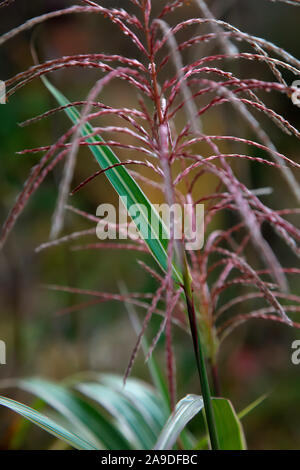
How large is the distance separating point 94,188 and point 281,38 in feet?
3.34

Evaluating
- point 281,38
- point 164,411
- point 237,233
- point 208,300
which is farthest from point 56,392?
point 281,38

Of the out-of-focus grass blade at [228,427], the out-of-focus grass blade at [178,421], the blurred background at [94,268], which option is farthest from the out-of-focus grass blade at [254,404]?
the blurred background at [94,268]

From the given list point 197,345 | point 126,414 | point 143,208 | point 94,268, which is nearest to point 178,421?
point 197,345

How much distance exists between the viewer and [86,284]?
1999 millimetres

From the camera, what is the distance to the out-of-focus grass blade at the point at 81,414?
0.73 m

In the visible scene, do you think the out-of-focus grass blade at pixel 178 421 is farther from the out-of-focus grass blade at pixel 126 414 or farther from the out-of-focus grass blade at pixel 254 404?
the out-of-focus grass blade at pixel 126 414

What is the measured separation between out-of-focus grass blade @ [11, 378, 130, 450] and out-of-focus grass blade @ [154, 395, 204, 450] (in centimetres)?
37

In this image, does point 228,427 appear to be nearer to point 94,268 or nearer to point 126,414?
point 126,414

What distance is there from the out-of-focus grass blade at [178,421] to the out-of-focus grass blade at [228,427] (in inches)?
2.9

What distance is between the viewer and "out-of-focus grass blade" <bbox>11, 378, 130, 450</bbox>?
0.73 meters

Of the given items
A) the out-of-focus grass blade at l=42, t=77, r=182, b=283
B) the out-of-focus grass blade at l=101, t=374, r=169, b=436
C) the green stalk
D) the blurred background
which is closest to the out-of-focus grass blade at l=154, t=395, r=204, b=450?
the green stalk

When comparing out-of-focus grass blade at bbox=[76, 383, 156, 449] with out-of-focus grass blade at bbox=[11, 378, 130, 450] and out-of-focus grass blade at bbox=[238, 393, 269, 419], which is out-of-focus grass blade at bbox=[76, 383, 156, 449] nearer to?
out-of-focus grass blade at bbox=[11, 378, 130, 450]

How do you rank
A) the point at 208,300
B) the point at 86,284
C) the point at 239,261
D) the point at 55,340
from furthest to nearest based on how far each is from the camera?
the point at 86,284 → the point at 55,340 → the point at 208,300 → the point at 239,261

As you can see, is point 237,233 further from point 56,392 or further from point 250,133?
point 56,392
